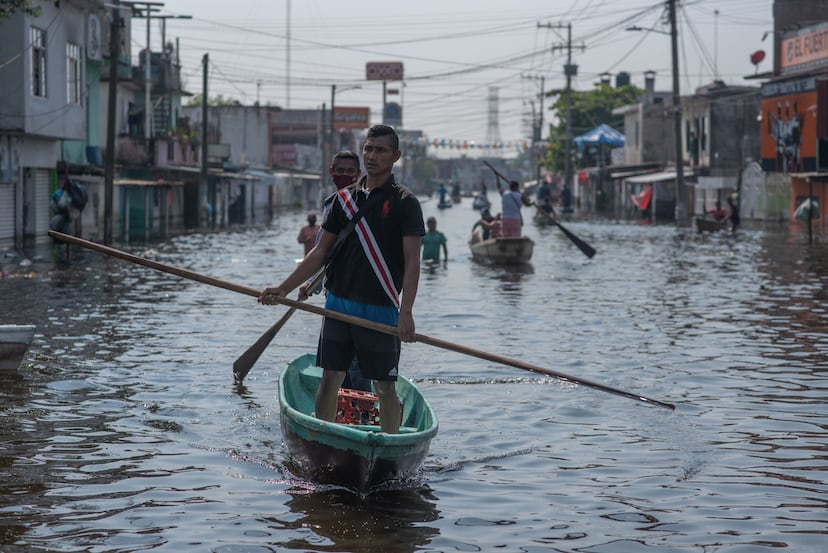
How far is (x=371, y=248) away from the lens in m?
7.27

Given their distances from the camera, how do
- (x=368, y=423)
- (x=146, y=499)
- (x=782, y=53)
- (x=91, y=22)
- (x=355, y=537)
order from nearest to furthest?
(x=355, y=537)
(x=146, y=499)
(x=368, y=423)
(x=91, y=22)
(x=782, y=53)

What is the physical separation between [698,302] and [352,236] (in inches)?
500

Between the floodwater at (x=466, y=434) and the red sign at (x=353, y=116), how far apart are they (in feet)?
370

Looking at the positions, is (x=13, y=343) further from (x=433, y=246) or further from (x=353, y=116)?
(x=353, y=116)

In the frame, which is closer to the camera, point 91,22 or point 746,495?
point 746,495

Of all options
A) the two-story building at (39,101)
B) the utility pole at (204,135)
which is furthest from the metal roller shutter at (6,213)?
the utility pole at (204,135)

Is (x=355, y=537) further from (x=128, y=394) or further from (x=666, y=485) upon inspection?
(x=128, y=394)

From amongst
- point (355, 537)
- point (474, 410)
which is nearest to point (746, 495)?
point (355, 537)

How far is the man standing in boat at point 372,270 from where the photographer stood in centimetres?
723

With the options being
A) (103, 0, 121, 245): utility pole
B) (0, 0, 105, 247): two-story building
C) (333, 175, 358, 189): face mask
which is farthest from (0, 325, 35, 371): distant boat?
(103, 0, 121, 245): utility pole

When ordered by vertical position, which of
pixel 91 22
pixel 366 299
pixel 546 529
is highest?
pixel 91 22

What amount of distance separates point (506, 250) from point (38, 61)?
13676mm

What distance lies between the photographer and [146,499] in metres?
7.23

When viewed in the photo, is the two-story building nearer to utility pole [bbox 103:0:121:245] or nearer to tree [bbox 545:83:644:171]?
utility pole [bbox 103:0:121:245]
